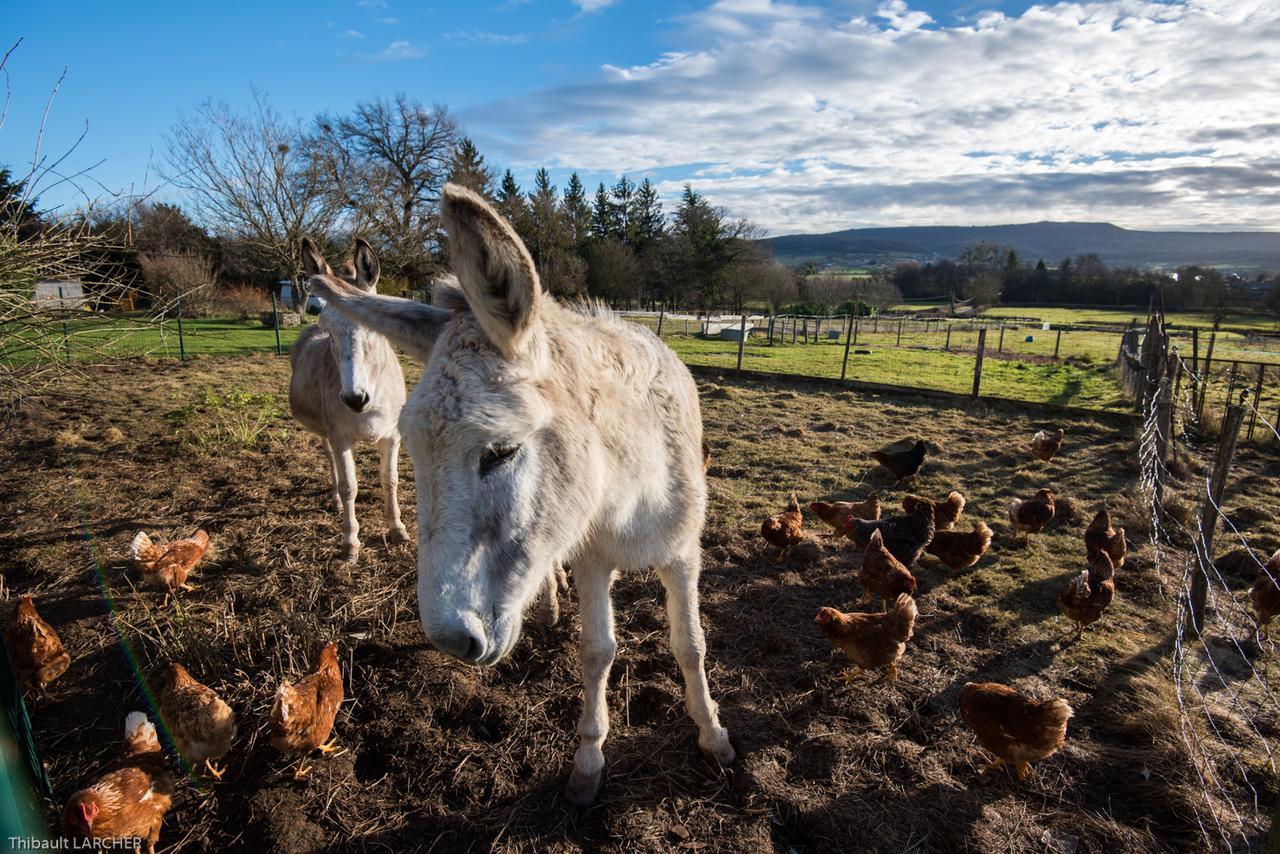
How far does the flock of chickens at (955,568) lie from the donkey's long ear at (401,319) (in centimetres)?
339

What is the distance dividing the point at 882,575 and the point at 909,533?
935 mm

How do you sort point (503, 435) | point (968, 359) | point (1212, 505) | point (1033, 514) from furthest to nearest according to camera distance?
1. point (968, 359)
2. point (1033, 514)
3. point (1212, 505)
4. point (503, 435)

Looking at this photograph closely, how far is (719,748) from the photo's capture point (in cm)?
330

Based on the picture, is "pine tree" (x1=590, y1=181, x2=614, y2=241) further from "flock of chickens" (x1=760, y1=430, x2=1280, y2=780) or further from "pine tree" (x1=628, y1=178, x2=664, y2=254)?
"flock of chickens" (x1=760, y1=430, x2=1280, y2=780)

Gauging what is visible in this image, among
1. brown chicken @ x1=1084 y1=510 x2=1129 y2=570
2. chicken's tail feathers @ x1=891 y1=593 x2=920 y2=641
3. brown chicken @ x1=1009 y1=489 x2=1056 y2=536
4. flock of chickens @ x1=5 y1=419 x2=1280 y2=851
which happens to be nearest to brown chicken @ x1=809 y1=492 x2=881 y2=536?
flock of chickens @ x1=5 y1=419 x2=1280 y2=851

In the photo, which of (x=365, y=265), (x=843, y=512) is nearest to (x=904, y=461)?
(x=843, y=512)

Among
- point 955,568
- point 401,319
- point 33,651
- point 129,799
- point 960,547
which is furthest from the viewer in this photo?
point 955,568

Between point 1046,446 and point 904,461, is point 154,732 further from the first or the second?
point 1046,446

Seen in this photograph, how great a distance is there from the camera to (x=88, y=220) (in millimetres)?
4508

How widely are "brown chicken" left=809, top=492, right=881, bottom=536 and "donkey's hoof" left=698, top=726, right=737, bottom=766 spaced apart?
11.5 ft

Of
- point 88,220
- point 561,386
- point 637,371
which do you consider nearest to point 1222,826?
point 637,371

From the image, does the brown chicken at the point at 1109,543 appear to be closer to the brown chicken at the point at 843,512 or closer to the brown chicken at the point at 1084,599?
the brown chicken at the point at 1084,599

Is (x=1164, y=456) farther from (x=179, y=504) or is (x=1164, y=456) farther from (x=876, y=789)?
(x=179, y=504)

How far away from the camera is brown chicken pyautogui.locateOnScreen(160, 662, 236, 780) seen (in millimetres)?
3084
